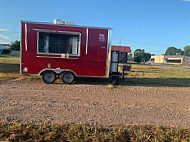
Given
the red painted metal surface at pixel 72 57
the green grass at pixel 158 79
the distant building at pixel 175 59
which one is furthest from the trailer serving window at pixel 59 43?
the distant building at pixel 175 59

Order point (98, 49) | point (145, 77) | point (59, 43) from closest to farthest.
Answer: point (59, 43) → point (98, 49) → point (145, 77)

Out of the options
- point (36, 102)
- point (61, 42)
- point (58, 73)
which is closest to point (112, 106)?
point (36, 102)

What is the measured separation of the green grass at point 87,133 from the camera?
273cm

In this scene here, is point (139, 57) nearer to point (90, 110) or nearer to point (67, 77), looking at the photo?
point (67, 77)

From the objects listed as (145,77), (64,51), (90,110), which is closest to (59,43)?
(64,51)

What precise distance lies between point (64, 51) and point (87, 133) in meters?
5.29

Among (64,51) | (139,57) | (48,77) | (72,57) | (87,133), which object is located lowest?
(87,133)

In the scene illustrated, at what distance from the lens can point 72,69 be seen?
7543 mm

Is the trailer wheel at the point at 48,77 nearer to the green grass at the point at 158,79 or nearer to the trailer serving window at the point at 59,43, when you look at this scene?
the trailer serving window at the point at 59,43

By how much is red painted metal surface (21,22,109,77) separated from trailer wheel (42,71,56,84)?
0.31m

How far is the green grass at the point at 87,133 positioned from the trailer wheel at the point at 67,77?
179 inches

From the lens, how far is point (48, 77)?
7574 mm

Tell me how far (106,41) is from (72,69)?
2350 mm

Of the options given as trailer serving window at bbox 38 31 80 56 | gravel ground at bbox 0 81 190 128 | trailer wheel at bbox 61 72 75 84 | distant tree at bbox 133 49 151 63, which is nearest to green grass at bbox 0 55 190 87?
trailer wheel at bbox 61 72 75 84
